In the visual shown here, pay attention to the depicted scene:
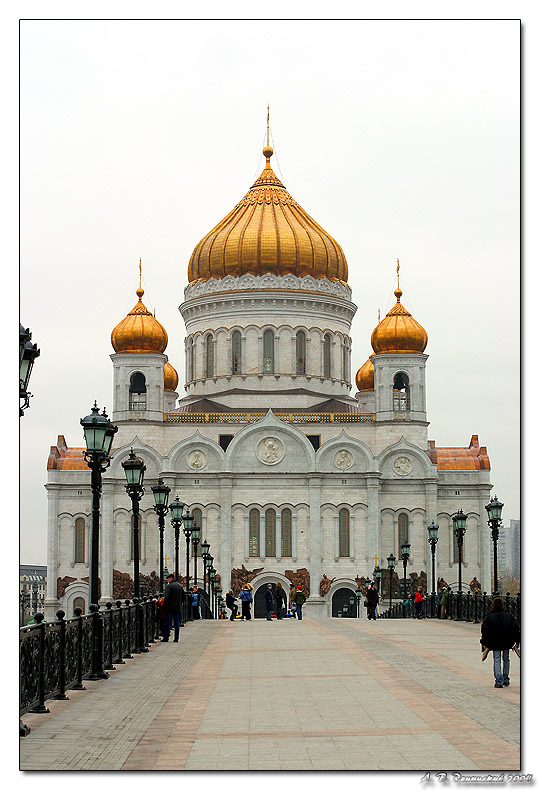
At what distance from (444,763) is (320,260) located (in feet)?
212

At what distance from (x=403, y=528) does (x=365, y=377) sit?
1729 centimetres

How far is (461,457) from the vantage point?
7238cm

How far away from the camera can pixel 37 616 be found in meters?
14.6

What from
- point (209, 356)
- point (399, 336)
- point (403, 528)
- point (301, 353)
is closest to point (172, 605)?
point (403, 528)

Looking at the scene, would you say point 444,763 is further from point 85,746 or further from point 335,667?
point 335,667

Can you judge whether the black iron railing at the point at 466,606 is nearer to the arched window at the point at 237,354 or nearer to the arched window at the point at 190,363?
the arched window at the point at 237,354

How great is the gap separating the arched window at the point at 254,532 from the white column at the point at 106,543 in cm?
733

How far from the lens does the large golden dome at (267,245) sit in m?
73.9

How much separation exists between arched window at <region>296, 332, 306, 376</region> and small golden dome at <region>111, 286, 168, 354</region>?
753 cm

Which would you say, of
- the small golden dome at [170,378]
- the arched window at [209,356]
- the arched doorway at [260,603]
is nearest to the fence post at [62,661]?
the arched doorway at [260,603]

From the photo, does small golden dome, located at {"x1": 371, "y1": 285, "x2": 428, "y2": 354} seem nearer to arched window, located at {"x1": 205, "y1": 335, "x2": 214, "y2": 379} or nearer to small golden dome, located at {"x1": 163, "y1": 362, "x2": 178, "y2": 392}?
arched window, located at {"x1": 205, "y1": 335, "x2": 214, "y2": 379}

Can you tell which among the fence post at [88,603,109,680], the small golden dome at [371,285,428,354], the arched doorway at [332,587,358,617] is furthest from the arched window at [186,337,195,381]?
the fence post at [88,603,109,680]

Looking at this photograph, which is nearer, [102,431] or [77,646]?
[77,646]
